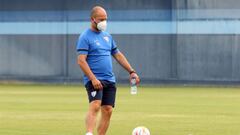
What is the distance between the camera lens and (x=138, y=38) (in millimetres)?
42781

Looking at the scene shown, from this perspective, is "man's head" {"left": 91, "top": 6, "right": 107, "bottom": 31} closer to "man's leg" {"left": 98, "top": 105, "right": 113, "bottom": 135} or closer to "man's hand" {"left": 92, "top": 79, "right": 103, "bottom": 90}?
"man's hand" {"left": 92, "top": 79, "right": 103, "bottom": 90}

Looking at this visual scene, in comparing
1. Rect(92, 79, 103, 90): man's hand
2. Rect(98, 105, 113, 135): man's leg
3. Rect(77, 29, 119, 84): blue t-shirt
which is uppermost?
Rect(77, 29, 119, 84): blue t-shirt

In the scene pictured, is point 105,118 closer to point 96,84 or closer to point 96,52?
point 96,84

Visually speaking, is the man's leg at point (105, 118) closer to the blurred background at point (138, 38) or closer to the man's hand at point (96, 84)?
the man's hand at point (96, 84)

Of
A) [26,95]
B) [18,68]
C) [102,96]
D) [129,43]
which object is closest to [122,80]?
[129,43]

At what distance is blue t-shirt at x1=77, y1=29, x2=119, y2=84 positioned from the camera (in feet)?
47.1

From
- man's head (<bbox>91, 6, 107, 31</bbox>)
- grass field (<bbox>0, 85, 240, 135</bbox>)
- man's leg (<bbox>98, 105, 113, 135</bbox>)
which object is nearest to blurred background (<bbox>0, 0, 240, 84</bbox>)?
grass field (<bbox>0, 85, 240, 135</bbox>)

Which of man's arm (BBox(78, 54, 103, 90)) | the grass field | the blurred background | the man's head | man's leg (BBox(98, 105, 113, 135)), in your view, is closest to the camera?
man's arm (BBox(78, 54, 103, 90))

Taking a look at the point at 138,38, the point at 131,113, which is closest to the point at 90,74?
the point at 131,113

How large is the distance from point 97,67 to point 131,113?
8.08 metres

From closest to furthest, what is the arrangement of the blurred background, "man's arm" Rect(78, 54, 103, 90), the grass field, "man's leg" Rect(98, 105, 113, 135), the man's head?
"man's arm" Rect(78, 54, 103, 90) → the man's head → "man's leg" Rect(98, 105, 113, 135) → the grass field → the blurred background

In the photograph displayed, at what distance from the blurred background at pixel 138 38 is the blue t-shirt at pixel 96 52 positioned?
1030 inches

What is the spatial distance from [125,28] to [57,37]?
3.45 metres

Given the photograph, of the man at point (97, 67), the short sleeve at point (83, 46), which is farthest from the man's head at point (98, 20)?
the short sleeve at point (83, 46)
